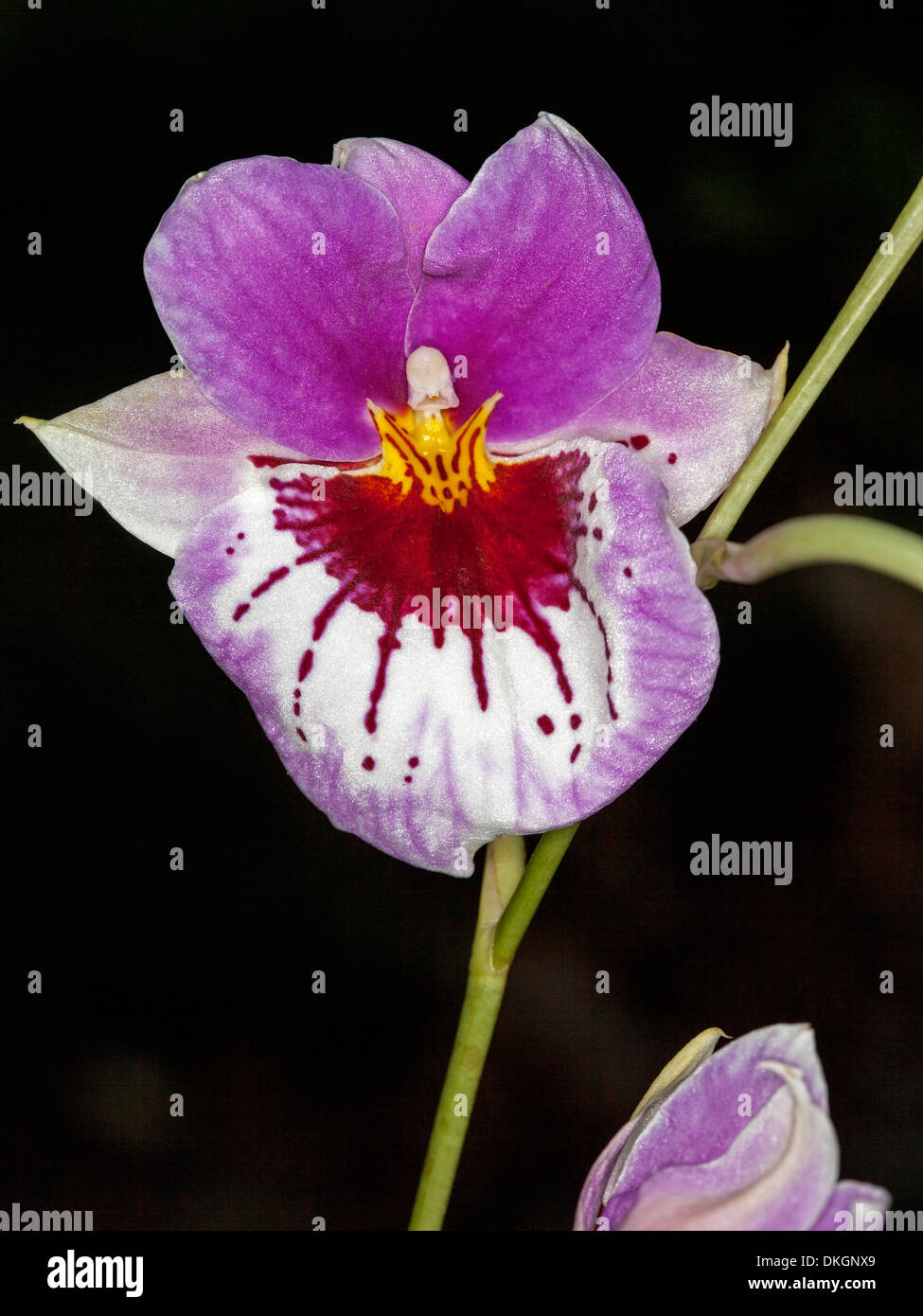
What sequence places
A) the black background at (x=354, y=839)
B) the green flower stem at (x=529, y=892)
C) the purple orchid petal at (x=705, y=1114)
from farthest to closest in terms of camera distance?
the black background at (x=354, y=839), the green flower stem at (x=529, y=892), the purple orchid petal at (x=705, y=1114)

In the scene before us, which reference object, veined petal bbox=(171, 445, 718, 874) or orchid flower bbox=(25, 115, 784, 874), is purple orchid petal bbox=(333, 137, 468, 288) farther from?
veined petal bbox=(171, 445, 718, 874)

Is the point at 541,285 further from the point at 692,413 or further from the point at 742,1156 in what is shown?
the point at 742,1156

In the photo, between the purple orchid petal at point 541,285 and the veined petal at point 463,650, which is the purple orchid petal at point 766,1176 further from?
the purple orchid petal at point 541,285

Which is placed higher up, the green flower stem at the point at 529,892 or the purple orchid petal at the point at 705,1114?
the green flower stem at the point at 529,892

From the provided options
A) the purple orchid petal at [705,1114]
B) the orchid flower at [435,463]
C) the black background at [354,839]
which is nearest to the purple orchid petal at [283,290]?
the orchid flower at [435,463]

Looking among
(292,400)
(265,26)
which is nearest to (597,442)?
(292,400)

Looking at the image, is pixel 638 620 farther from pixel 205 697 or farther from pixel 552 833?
pixel 205 697
